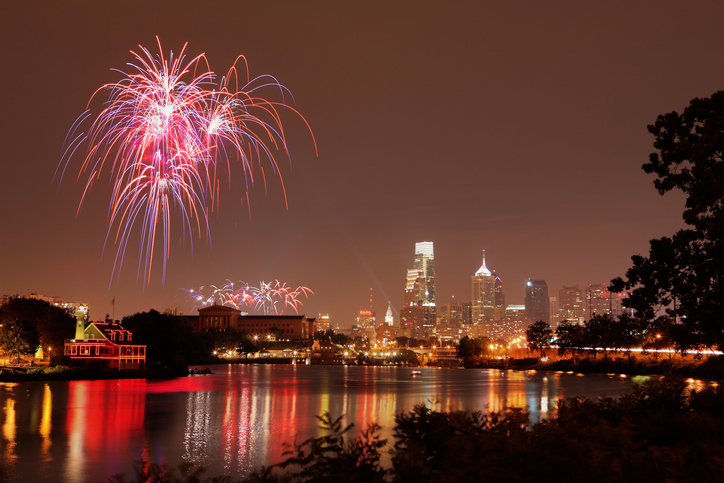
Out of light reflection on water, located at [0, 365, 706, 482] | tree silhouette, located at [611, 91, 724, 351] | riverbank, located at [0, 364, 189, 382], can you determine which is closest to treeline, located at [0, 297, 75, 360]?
riverbank, located at [0, 364, 189, 382]

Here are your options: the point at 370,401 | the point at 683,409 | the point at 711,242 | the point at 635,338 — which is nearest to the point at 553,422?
the point at 683,409

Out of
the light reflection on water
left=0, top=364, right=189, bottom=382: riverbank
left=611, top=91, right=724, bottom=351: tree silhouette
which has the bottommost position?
left=0, top=364, right=189, bottom=382: riverbank

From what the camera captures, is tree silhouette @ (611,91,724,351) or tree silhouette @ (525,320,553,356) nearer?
tree silhouette @ (611,91,724,351)

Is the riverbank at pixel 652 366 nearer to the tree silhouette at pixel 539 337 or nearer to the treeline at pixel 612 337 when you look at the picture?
the treeline at pixel 612 337

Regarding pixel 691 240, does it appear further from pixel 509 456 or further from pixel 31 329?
pixel 31 329

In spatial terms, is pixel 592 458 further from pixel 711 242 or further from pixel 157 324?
pixel 157 324

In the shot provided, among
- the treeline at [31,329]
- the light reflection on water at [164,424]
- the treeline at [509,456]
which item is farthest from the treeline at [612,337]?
the treeline at [509,456]

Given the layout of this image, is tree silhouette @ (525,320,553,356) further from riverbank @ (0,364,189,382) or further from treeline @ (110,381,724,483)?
treeline @ (110,381,724,483)
